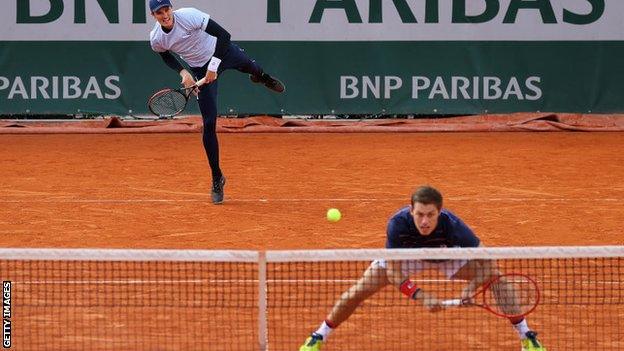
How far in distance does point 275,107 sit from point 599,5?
4.64m

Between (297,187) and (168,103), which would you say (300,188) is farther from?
(168,103)

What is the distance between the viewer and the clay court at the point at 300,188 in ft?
29.5

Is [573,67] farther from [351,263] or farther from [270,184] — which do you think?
[351,263]

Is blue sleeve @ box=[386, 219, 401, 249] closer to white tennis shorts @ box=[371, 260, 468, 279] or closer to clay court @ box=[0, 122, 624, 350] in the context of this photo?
white tennis shorts @ box=[371, 260, 468, 279]

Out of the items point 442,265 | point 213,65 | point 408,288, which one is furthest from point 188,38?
point 408,288

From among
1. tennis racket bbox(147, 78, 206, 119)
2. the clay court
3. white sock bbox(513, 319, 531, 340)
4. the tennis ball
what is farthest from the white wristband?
white sock bbox(513, 319, 531, 340)

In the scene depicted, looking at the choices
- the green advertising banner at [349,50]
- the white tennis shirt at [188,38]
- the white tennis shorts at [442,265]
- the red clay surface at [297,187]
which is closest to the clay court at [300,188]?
the red clay surface at [297,187]

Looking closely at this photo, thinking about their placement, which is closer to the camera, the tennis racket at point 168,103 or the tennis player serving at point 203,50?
the tennis player serving at point 203,50

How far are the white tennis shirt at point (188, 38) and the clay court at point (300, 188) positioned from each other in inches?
52.5

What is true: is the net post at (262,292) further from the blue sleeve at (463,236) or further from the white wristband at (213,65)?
the white wristband at (213,65)

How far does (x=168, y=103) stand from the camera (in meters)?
10.7

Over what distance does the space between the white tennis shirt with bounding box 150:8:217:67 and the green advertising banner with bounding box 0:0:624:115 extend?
19.4 feet

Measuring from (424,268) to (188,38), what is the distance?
15.7 feet

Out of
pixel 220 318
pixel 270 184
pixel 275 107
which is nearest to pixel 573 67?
pixel 275 107
